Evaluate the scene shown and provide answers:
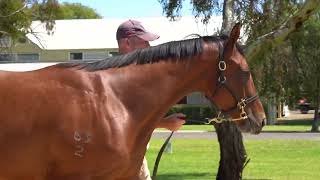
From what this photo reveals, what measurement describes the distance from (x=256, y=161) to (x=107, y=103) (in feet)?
44.2

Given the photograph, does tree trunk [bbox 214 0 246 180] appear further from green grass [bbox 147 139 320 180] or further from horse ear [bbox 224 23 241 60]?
horse ear [bbox 224 23 241 60]

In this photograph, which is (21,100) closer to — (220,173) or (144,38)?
(144,38)

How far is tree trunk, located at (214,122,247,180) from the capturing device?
11227mm

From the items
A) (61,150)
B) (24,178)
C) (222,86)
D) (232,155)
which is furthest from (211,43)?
(232,155)

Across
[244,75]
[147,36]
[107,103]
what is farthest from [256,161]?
[107,103]

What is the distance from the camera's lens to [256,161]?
55.1 feet

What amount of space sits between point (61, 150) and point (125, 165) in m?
0.42

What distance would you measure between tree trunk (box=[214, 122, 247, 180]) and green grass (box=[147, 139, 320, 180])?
6.82ft

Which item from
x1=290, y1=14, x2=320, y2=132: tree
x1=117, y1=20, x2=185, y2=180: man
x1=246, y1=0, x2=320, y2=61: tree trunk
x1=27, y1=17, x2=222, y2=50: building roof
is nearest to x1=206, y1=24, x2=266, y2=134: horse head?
x1=117, y1=20, x2=185, y2=180: man

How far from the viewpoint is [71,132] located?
3588 mm

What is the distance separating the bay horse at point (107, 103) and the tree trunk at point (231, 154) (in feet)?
23.7

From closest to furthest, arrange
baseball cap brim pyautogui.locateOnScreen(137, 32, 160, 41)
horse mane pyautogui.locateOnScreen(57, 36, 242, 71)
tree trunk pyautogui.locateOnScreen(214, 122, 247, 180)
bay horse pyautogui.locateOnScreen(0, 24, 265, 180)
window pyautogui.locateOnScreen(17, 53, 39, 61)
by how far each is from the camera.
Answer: bay horse pyautogui.locateOnScreen(0, 24, 265, 180) → horse mane pyautogui.locateOnScreen(57, 36, 242, 71) → baseball cap brim pyautogui.locateOnScreen(137, 32, 160, 41) → tree trunk pyautogui.locateOnScreen(214, 122, 247, 180) → window pyautogui.locateOnScreen(17, 53, 39, 61)

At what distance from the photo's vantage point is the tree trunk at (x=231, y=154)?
36.8ft

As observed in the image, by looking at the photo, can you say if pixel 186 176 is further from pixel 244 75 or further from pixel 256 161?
pixel 244 75
